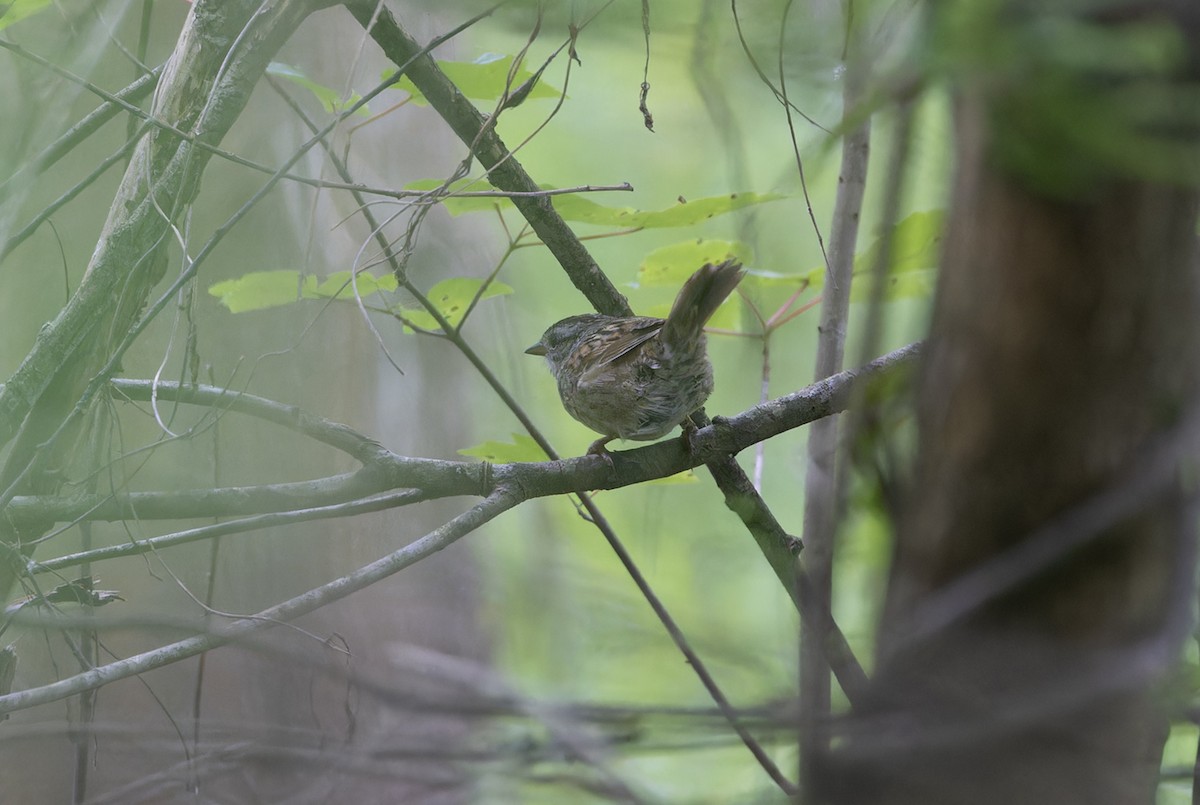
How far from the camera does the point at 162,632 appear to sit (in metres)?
1.18

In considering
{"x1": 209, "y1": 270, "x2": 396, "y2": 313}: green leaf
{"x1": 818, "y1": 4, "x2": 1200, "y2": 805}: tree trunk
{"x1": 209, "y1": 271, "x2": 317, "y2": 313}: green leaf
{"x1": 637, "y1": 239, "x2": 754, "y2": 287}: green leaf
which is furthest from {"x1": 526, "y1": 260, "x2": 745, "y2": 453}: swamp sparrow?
{"x1": 818, "y1": 4, "x2": 1200, "y2": 805}: tree trunk

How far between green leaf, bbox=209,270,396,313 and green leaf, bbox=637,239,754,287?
30.2 inches

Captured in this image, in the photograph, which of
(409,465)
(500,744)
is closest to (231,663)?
(409,465)

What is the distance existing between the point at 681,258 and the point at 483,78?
2.52 feet

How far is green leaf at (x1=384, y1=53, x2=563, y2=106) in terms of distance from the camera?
238 centimetres

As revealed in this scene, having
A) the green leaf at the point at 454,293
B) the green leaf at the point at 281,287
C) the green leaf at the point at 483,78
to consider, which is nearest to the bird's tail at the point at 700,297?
the green leaf at the point at 454,293

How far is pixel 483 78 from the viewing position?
96.0 inches

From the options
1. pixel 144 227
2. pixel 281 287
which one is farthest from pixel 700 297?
pixel 144 227

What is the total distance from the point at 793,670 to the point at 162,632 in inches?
30.8

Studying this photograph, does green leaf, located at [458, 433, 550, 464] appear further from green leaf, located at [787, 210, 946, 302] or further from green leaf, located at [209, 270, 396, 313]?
green leaf, located at [787, 210, 946, 302]

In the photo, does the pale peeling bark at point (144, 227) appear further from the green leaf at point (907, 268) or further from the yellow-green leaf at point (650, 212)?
the green leaf at point (907, 268)

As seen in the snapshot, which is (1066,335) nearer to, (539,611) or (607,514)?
(539,611)

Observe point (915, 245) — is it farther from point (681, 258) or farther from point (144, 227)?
point (144, 227)

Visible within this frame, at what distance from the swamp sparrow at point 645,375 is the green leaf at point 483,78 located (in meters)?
0.68
